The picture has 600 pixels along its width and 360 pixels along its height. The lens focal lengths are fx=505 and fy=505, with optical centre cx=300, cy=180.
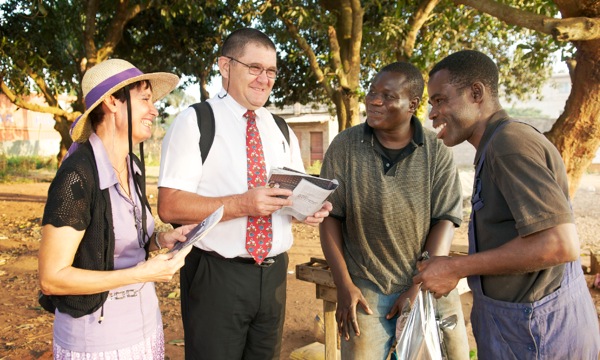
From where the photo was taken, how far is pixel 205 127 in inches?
99.8

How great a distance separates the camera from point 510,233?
1.83 meters

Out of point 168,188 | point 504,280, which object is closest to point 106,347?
point 168,188

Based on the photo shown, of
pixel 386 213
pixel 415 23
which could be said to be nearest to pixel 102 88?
pixel 386 213

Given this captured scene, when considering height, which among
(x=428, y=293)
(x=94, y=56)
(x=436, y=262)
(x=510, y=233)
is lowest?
(x=428, y=293)

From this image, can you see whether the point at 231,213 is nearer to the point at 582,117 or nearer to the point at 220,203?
the point at 220,203

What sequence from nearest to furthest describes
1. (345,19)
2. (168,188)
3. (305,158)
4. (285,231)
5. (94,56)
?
(168,188) → (285,231) → (345,19) → (94,56) → (305,158)

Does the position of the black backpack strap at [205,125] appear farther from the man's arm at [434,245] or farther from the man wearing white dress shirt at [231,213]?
the man's arm at [434,245]

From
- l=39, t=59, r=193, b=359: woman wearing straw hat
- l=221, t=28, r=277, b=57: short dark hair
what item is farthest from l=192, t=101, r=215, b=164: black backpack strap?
l=221, t=28, r=277, b=57: short dark hair

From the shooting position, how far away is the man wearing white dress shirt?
8.00 ft

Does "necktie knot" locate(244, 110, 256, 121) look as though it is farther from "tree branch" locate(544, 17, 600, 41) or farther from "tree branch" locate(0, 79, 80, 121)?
"tree branch" locate(0, 79, 80, 121)

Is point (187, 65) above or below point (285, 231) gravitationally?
above

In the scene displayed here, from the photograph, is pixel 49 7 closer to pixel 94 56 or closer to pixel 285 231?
pixel 94 56

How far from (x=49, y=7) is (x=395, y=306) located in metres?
10.4

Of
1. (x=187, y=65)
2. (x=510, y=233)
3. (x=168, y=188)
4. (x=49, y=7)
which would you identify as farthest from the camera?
(x=187, y=65)
